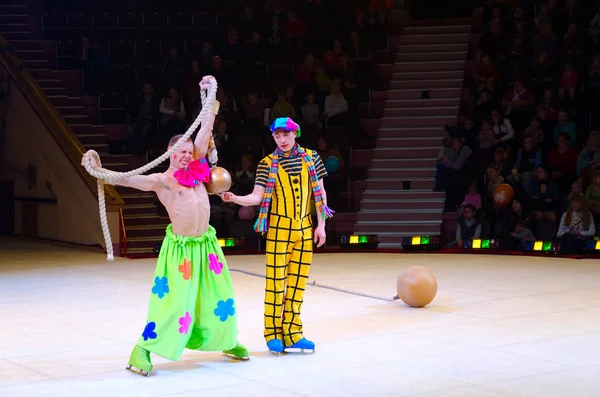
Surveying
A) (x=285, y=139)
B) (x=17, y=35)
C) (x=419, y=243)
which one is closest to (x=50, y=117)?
(x=17, y=35)

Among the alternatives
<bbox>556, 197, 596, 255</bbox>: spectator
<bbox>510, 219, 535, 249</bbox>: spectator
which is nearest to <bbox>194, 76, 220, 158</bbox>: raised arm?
<bbox>556, 197, 596, 255</bbox>: spectator

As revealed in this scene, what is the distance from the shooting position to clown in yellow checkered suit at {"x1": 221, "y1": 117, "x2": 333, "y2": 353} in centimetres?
784

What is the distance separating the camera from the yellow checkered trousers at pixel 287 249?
784 cm

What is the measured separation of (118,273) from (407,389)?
6925mm

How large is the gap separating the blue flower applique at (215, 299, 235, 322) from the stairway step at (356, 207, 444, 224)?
9.33 meters

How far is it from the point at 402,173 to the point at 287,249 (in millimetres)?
9998

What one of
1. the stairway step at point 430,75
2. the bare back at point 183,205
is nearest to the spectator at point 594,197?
the stairway step at point 430,75

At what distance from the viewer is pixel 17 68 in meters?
18.0

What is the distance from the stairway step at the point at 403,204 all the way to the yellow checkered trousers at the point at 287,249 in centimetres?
902

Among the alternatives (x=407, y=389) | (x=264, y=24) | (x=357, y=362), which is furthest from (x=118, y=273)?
(x=264, y=24)

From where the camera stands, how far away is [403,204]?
17.0 meters

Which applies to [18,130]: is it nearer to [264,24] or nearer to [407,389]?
[264,24]

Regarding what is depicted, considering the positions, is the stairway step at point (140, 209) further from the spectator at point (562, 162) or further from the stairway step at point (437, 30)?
the stairway step at point (437, 30)

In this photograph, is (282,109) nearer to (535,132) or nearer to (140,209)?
(140,209)
